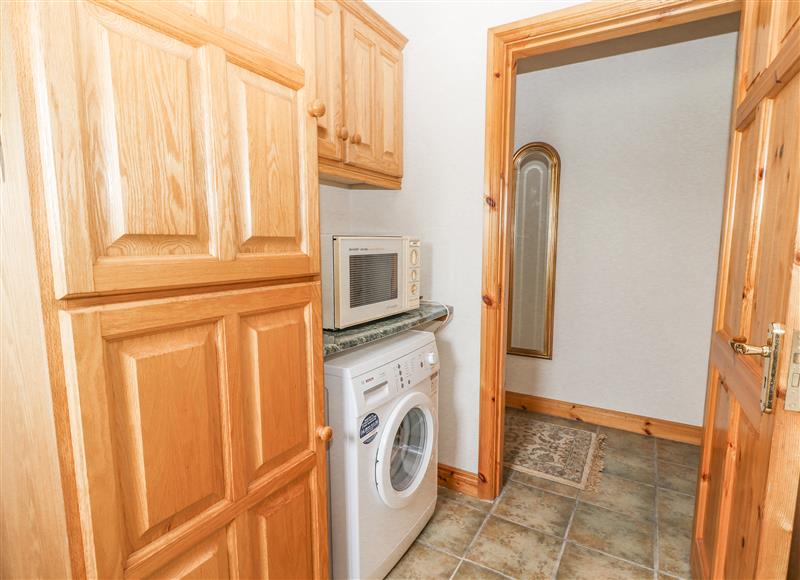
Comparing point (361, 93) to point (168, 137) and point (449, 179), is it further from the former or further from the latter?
point (168, 137)

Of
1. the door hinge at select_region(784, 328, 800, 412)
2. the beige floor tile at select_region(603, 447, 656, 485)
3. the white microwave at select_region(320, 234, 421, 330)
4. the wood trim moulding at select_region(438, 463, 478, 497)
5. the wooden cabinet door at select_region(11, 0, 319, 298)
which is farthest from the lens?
the beige floor tile at select_region(603, 447, 656, 485)

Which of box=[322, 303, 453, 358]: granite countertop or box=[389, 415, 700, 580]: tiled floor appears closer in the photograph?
box=[322, 303, 453, 358]: granite countertop

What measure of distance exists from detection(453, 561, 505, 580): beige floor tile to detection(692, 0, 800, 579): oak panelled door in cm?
71

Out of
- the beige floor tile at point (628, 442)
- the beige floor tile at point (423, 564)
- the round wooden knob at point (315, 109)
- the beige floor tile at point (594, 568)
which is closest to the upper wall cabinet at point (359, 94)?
the round wooden knob at point (315, 109)

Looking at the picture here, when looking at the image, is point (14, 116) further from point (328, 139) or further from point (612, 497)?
point (612, 497)

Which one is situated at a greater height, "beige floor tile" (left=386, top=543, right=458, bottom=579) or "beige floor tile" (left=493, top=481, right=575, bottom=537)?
"beige floor tile" (left=493, top=481, right=575, bottom=537)

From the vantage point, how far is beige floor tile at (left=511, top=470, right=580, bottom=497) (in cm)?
214

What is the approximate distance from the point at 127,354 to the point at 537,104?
297 cm

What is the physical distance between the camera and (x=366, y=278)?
1.58m

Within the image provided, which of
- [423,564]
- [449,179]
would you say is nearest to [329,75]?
[449,179]

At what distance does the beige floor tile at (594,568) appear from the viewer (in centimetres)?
162

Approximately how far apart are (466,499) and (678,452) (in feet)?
4.70

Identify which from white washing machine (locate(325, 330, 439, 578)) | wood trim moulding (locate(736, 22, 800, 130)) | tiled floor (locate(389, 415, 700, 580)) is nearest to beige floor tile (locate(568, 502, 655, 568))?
tiled floor (locate(389, 415, 700, 580))

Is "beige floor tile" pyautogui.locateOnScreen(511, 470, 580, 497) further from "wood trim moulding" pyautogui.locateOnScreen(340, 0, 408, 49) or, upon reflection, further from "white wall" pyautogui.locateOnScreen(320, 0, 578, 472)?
"wood trim moulding" pyautogui.locateOnScreen(340, 0, 408, 49)
